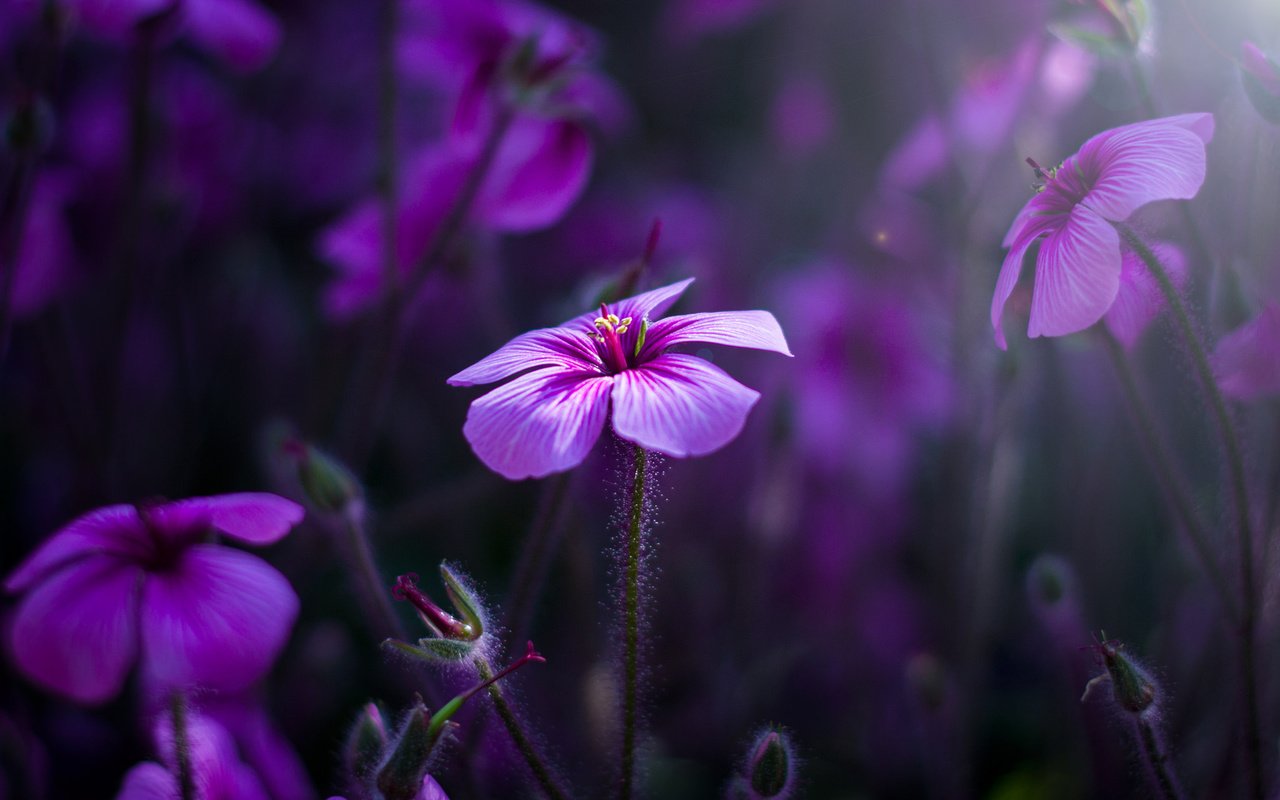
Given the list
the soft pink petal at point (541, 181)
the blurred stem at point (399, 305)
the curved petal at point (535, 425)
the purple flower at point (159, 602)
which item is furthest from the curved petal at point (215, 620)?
the soft pink petal at point (541, 181)

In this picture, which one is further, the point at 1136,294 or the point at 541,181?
the point at 541,181

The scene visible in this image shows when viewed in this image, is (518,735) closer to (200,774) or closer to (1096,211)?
(200,774)

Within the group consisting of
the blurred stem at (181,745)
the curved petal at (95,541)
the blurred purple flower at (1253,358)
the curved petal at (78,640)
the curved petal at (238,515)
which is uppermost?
the blurred purple flower at (1253,358)

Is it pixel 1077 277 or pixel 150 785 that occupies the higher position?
pixel 1077 277

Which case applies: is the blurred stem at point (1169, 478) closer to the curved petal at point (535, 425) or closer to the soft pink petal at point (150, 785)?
the curved petal at point (535, 425)

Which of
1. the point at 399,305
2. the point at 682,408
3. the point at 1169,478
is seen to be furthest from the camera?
the point at 399,305

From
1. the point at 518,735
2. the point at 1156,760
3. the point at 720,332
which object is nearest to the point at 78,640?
the point at 518,735

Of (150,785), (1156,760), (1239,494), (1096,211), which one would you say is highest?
(1096,211)
